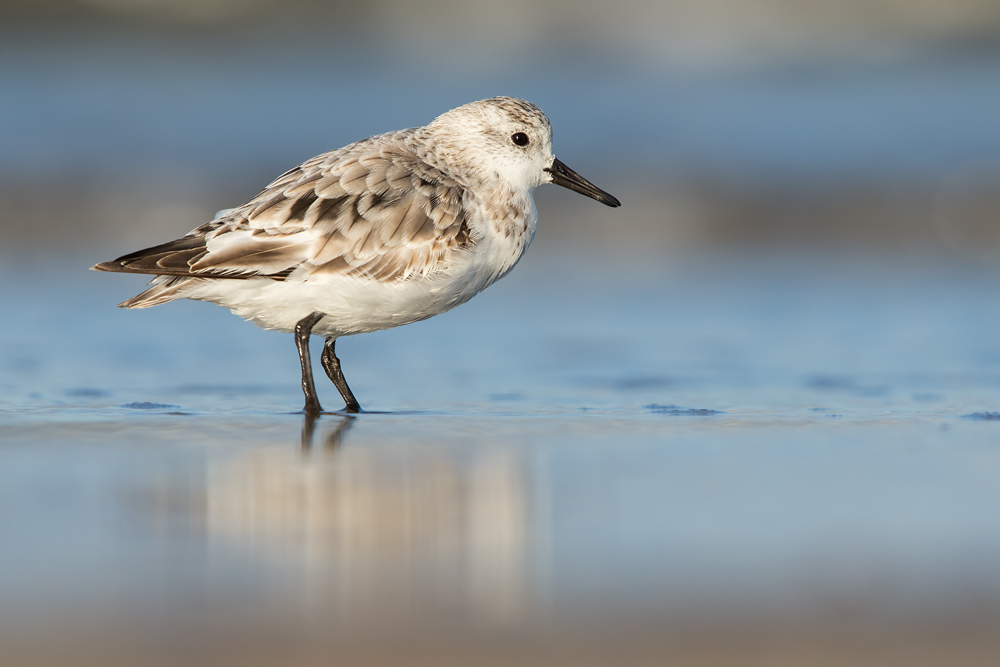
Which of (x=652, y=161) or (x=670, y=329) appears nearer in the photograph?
(x=670, y=329)

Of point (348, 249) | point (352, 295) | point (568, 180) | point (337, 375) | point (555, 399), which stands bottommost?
point (555, 399)

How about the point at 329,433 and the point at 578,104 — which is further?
the point at 578,104

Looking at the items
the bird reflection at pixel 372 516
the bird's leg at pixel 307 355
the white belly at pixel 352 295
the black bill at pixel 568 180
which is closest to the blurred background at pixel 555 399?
the bird reflection at pixel 372 516

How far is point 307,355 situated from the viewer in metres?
4.99

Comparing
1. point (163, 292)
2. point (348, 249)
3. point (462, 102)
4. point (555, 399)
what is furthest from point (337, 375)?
point (462, 102)

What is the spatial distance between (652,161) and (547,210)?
5.83 ft

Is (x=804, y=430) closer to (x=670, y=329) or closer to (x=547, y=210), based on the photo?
(x=670, y=329)

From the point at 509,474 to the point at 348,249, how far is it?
1.34 metres

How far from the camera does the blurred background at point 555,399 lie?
8.46 ft

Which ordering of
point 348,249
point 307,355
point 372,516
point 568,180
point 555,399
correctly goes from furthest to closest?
1. point 568,180
2. point 555,399
3. point 307,355
4. point 348,249
5. point 372,516

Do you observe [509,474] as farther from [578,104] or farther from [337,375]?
[578,104]

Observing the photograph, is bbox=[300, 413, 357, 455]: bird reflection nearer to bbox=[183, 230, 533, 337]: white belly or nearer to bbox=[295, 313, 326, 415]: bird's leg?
bbox=[295, 313, 326, 415]: bird's leg

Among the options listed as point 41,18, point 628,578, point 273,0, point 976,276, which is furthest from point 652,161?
point 628,578

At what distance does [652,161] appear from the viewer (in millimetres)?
12609
